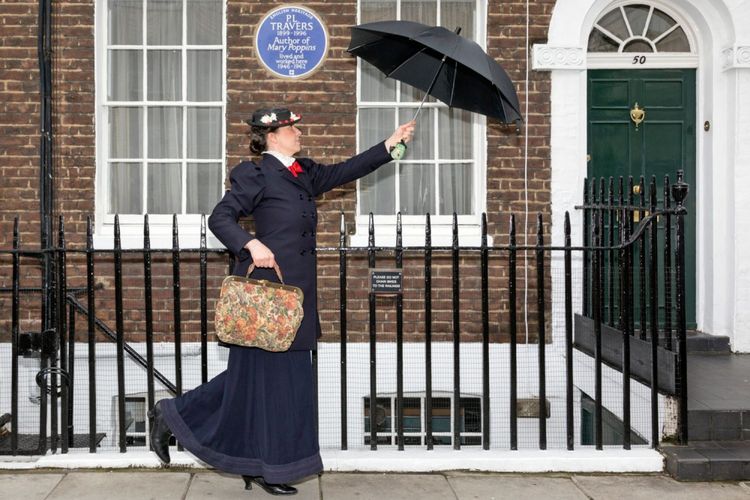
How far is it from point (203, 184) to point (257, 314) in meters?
3.54

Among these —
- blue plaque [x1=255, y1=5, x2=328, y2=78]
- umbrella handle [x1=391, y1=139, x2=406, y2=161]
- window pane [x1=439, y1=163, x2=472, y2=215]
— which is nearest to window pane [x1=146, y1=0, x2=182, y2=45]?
blue plaque [x1=255, y1=5, x2=328, y2=78]

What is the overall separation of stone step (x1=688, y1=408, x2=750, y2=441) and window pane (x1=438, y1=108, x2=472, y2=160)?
324cm

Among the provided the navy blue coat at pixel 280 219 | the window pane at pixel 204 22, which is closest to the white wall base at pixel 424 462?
the navy blue coat at pixel 280 219


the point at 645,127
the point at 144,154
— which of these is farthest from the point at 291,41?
the point at 645,127

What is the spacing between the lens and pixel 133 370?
7.57 metres

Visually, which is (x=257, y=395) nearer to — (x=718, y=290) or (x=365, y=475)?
(x=365, y=475)

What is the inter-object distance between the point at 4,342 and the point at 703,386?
5584mm

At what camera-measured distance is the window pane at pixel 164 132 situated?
776cm

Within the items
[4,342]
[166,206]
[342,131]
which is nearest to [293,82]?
[342,131]

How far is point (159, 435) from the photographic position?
4.87 meters

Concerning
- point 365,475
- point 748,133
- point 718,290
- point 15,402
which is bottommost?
point 365,475

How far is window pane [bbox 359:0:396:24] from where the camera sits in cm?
768

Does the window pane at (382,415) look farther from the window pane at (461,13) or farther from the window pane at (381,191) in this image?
the window pane at (461,13)

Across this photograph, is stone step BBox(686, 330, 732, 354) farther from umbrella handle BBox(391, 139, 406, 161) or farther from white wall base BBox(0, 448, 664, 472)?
umbrella handle BBox(391, 139, 406, 161)
